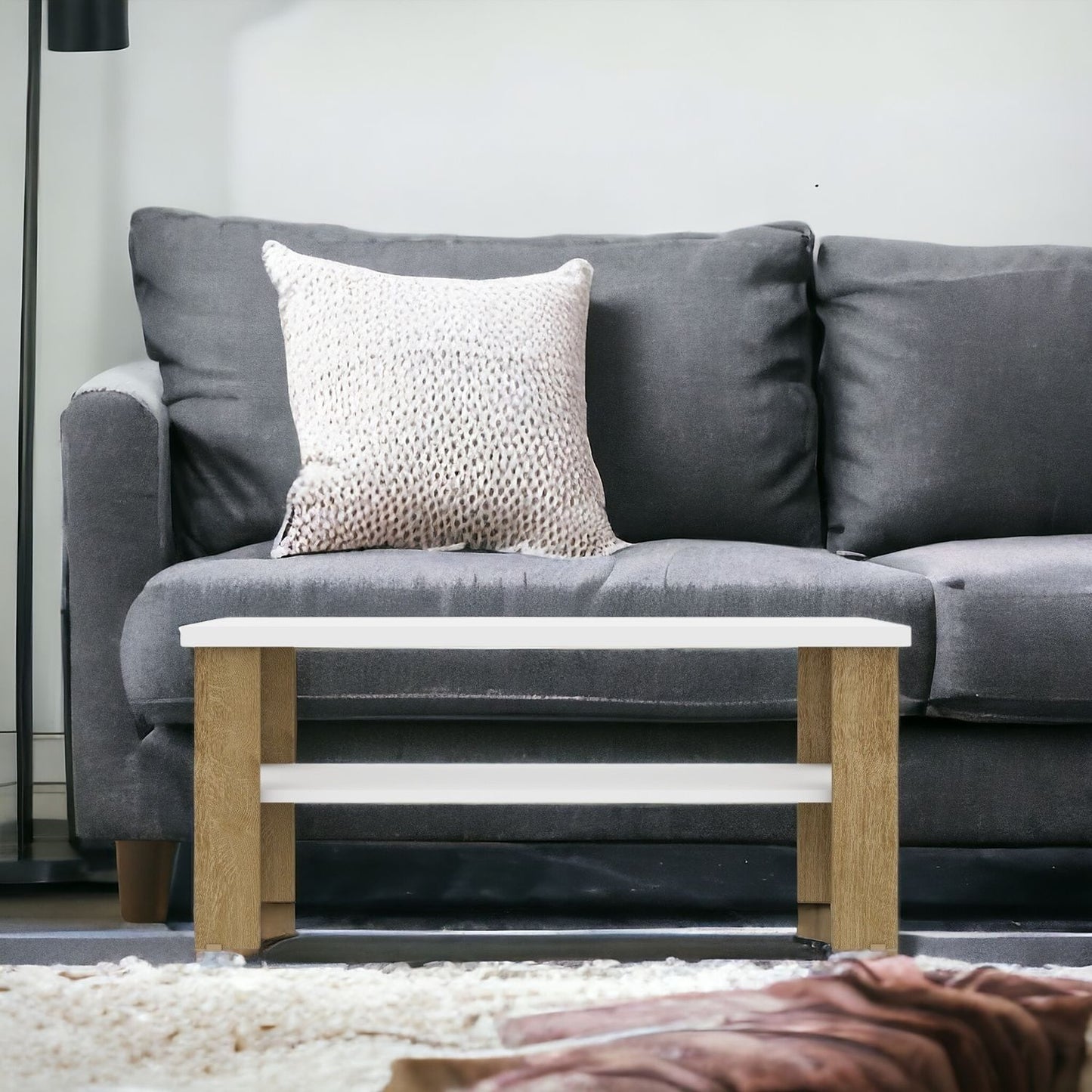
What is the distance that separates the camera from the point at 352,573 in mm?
1467

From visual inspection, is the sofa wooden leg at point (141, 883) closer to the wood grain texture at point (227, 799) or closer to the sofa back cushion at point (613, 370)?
the wood grain texture at point (227, 799)

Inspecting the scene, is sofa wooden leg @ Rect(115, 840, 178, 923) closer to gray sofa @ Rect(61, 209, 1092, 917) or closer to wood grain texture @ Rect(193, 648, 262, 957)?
gray sofa @ Rect(61, 209, 1092, 917)

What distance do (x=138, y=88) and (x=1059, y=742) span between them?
2102 millimetres

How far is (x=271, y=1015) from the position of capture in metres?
0.62

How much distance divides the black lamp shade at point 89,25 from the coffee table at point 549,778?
1.29 m

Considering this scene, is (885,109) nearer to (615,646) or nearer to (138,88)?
(138,88)

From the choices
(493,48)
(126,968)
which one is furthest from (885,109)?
(126,968)

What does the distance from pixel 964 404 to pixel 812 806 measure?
0.91m

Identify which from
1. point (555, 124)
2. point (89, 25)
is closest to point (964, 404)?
point (555, 124)

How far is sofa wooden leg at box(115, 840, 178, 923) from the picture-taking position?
154 centimetres

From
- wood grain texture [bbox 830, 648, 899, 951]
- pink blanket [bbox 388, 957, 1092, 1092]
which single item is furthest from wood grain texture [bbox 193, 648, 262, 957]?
pink blanket [bbox 388, 957, 1092, 1092]

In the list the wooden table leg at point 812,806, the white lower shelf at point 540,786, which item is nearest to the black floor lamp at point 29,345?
the white lower shelf at point 540,786

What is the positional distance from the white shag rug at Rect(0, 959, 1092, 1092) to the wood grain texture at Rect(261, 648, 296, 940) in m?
0.61

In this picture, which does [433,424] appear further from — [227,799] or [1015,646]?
[1015,646]
